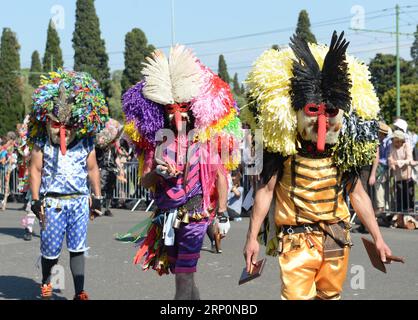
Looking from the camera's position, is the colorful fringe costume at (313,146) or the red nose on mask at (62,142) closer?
the colorful fringe costume at (313,146)

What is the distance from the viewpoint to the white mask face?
4453mm

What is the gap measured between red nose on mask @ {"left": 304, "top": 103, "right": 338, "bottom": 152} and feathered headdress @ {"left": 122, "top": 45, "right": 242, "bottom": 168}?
137cm

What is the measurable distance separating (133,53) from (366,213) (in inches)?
2070

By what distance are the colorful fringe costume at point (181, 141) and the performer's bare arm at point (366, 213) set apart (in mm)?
1394

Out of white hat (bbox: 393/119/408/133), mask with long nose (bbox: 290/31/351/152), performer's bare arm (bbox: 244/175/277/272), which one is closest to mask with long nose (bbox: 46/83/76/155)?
performer's bare arm (bbox: 244/175/277/272)

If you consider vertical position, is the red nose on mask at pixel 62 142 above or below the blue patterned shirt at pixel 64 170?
above

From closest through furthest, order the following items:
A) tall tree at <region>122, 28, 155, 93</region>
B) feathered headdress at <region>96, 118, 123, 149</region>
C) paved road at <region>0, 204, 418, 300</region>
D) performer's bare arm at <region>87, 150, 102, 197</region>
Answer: performer's bare arm at <region>87, 150, 102, 197</region> < paved road at <region>0, 204, 418, 300</region> < feathered headdress at <region>96, 118, 123, 149</region> < tall tree at <region>122, 28, 155, 93</region>

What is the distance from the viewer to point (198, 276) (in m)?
7.96

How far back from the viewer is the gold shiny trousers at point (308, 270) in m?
4.33

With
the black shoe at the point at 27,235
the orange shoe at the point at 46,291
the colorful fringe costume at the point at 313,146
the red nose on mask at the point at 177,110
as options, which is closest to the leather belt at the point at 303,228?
the colorful fringe costume at the point at 313,146

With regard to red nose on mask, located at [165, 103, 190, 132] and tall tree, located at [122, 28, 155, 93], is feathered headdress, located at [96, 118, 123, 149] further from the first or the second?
tall tree, located at [122, 28, 155, 93]

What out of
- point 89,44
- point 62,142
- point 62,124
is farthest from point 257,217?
point 89,44

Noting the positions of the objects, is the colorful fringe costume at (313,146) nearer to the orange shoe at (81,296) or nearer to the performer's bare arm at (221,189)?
the performer's bare arm at (221,189)

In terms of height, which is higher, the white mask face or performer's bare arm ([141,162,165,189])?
the white mask face
